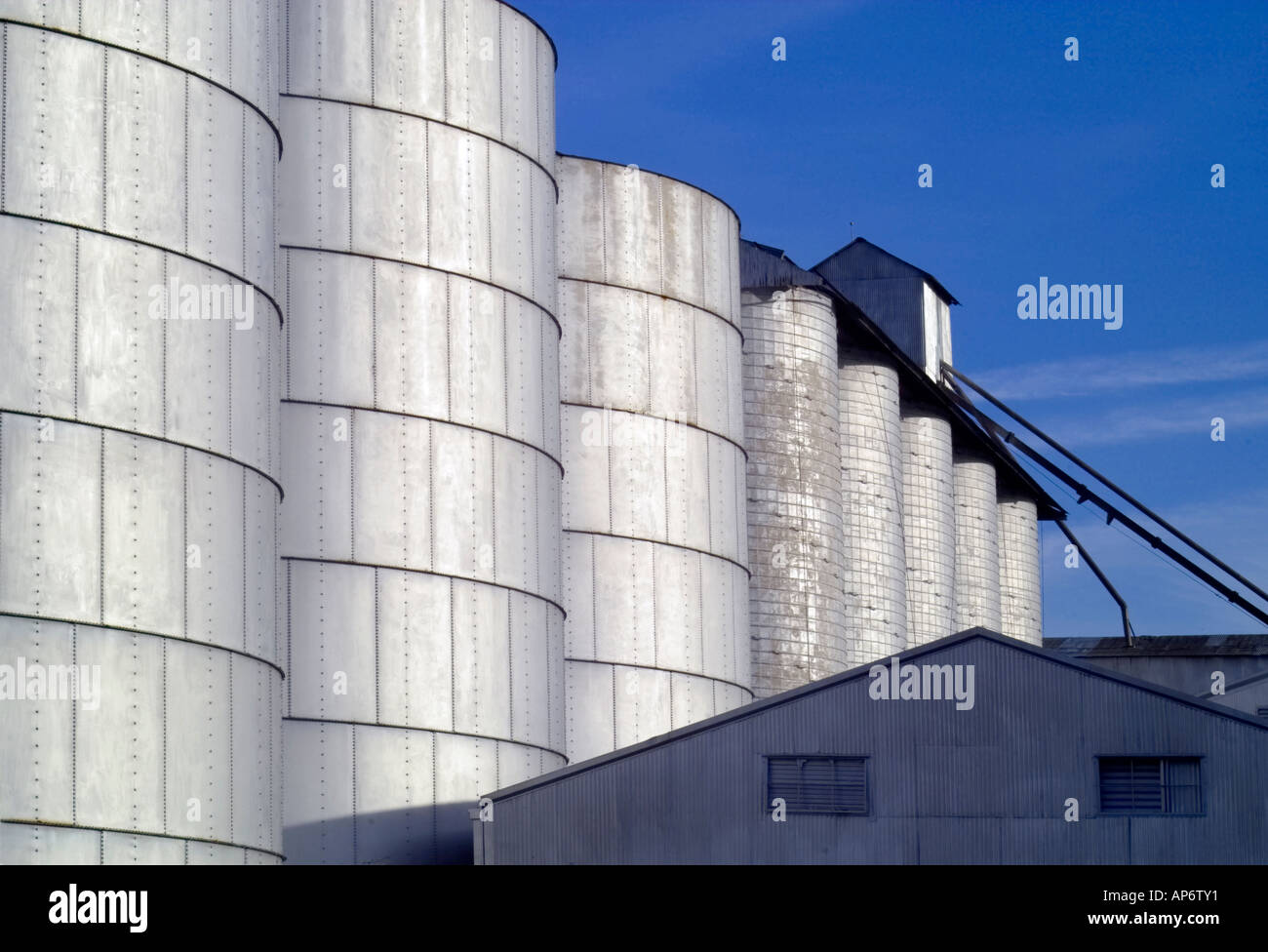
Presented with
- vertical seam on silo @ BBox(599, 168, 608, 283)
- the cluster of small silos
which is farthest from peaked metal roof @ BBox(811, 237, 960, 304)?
vertical seam on silo @ BBox(599, 168, 608, 283)

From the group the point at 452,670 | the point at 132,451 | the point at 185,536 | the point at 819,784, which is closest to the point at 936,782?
the point at 819,784

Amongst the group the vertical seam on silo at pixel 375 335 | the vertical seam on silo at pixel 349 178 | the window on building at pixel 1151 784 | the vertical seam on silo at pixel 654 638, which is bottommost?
the window on building at pixel 1151 784

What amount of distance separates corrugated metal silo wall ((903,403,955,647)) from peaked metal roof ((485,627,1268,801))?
19.8 m

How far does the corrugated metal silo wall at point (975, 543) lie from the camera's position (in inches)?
1989

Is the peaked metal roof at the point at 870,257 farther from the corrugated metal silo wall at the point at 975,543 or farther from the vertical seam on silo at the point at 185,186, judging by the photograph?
the vertical seam on silo at the point at 185,186

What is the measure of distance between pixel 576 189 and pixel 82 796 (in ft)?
56.0

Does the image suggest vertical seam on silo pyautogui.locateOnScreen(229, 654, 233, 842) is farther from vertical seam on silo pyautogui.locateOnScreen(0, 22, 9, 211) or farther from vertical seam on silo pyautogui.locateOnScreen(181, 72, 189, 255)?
vertical seam on silo pyautogui.locateOnScreen(0, 22, 9, 211)

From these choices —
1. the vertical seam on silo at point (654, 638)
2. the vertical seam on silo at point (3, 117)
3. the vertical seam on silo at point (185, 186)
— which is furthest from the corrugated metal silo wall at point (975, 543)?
the vertical seam on silo at point (3, 117)

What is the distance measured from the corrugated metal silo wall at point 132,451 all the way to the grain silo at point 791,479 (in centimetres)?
1634

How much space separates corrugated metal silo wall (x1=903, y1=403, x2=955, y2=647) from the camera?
4669 cm

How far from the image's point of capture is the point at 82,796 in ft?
68.6

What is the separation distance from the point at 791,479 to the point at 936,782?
14.9 metres

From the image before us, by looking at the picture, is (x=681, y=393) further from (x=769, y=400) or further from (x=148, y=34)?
(x=148, y=34)
